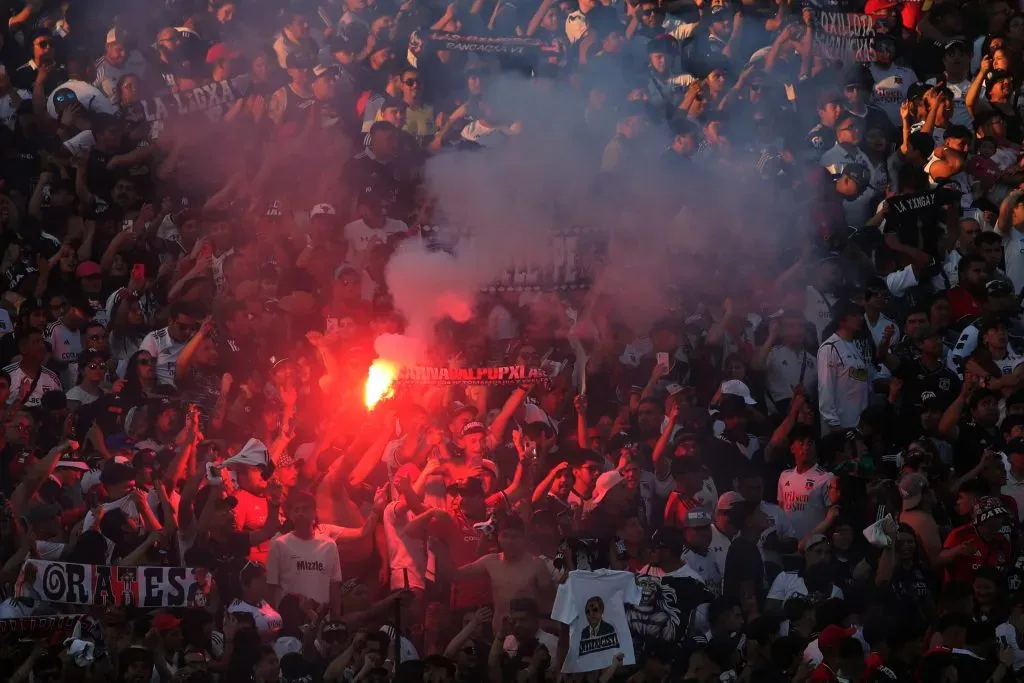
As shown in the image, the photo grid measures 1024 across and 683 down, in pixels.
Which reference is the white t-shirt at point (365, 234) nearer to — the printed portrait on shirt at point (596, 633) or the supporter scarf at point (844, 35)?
the printed portrait on shirt at point (596, 633)

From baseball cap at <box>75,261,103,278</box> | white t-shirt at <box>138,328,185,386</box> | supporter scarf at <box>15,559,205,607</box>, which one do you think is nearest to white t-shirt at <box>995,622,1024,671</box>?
supporter scarf at <box>15,559,205,607</box>

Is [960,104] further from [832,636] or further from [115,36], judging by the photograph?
[115,36]

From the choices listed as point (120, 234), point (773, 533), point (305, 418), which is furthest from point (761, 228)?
point (120, 234)

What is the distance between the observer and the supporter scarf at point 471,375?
10148mm

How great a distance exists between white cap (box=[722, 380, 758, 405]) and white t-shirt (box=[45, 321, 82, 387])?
4.07 meters

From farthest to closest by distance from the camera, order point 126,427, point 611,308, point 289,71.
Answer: point 289,71 < point 611,308 < point 126,427

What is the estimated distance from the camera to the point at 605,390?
33.2 feet

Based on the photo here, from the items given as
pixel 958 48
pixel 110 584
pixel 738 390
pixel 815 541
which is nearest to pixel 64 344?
pixel 110 584

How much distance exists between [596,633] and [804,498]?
1497 millimetres

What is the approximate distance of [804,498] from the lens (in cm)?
952

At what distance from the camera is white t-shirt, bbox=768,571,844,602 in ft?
30.0

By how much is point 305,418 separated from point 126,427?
3.52ft

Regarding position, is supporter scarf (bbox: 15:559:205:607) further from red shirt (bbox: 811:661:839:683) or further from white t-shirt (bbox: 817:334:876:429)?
white t-shirt (bbox: 817:334:876:429)

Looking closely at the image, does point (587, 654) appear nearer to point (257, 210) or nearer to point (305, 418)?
point (305, 418)
